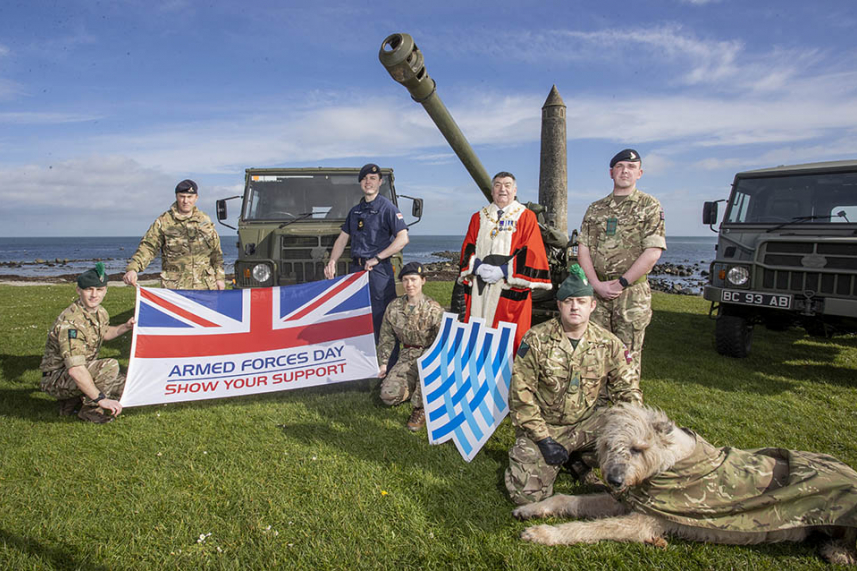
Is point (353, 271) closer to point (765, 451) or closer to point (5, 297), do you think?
point (765, 451)

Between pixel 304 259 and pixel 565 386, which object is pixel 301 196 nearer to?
pixel 304 259

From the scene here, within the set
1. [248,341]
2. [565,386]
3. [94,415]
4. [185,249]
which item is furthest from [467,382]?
[185,249]

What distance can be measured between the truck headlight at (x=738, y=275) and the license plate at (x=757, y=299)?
0.19 meters

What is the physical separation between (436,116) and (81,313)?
3729mm

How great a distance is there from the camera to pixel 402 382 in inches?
182

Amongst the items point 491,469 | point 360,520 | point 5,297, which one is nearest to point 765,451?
point 491,469

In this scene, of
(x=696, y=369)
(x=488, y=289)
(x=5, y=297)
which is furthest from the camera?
(x=5, y=297)

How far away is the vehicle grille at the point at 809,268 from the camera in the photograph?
5375mm

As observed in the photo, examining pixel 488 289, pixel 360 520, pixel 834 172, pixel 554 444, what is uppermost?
pixel 834 172

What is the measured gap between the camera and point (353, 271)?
565 cm

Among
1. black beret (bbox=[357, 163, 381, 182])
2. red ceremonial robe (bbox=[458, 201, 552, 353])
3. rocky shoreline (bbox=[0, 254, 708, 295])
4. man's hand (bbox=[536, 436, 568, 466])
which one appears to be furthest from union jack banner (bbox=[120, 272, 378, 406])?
rocky shoreline (bbox=[0, 254, 708, 295])

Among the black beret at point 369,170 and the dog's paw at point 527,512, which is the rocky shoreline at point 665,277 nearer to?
the black beret at point 369,170

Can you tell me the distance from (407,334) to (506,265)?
121 centimetres

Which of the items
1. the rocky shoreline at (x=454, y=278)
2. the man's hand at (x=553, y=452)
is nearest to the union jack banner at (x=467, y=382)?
the man's hand at (x=553, y=452)
